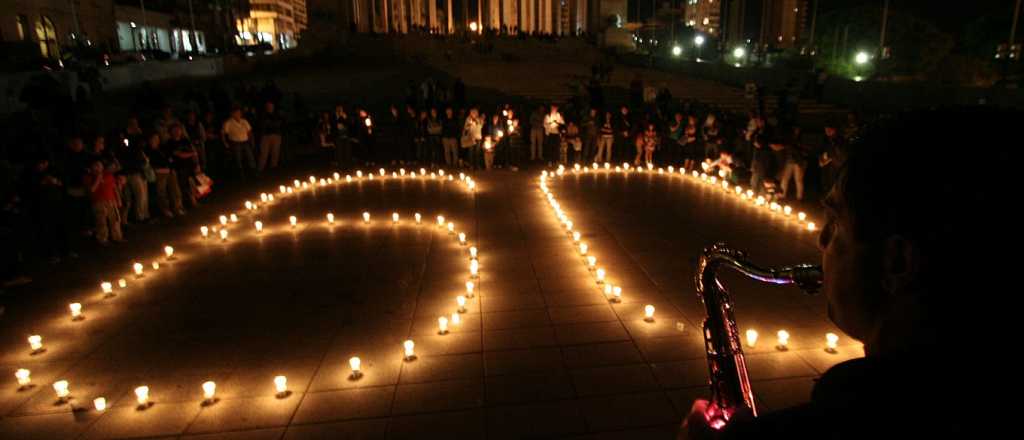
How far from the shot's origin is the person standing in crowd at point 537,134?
16953 millimetres

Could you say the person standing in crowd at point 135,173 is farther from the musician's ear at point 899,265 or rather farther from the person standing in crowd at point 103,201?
the musician's ear at point 899,265

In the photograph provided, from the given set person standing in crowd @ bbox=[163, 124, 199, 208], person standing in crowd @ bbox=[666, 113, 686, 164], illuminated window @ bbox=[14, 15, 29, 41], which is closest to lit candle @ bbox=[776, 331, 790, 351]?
person standing in crowd @ bbox=[666, 113, 686, 164]

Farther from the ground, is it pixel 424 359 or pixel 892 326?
pixel 892 326

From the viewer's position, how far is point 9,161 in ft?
30.2

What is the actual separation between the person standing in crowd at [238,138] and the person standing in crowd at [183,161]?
2.55 meters

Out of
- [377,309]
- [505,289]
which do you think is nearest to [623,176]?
[505,289]

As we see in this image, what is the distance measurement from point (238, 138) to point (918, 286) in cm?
1607

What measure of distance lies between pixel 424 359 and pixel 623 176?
10.3 metres

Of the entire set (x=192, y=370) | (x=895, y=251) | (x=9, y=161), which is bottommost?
(x=192, y=370)

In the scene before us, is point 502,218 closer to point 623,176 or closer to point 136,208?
point 623,176

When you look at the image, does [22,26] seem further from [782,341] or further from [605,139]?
[782,341]

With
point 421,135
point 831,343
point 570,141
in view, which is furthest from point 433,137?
point 831,343

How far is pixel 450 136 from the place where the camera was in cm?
1623

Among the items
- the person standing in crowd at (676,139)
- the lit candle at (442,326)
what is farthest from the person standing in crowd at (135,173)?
the person standing in crowd at (676,139)
